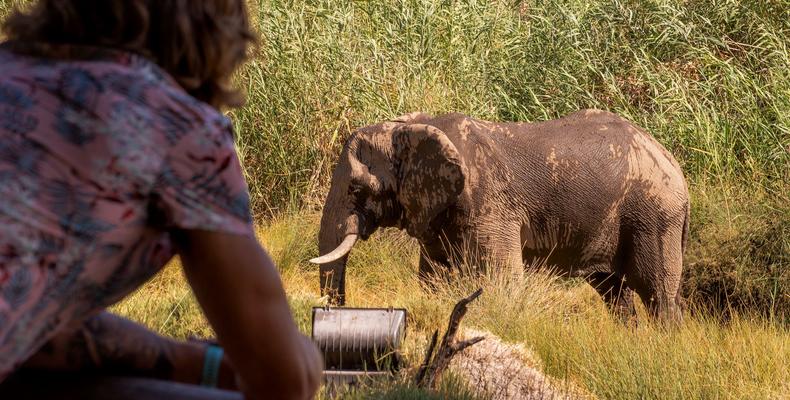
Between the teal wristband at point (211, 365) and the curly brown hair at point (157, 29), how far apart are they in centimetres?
30

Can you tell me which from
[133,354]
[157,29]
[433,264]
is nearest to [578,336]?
[433,264]

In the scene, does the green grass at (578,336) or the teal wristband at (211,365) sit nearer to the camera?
the teal wristband at (211,365)

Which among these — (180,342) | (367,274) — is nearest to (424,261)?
(367,274)

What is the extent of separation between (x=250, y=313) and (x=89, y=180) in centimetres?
20

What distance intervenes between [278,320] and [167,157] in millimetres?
194

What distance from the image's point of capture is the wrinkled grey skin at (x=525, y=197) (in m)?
6.95

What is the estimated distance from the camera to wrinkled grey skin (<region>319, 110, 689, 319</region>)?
695cm

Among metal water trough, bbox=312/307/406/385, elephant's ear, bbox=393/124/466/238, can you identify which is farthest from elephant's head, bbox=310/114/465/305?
metal water trough, bbox=312/307/406/385

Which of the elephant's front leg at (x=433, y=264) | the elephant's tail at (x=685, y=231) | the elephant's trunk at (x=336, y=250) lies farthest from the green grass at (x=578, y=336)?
the elephant's tail at (x=685, y=231)

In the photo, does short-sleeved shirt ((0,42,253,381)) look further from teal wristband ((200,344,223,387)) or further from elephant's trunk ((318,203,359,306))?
elephant's trunk ((318,203,359,306))

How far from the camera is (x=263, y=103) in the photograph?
10141 mm

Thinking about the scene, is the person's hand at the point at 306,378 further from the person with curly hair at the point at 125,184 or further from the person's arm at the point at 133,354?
the person's arm at the point at 133,354

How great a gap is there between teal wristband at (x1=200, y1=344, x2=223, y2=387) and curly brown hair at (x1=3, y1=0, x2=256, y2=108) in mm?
297

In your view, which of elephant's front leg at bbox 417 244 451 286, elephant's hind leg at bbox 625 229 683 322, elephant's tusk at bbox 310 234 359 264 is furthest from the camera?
elephant's hind leg at bbox 625 229 683 322
